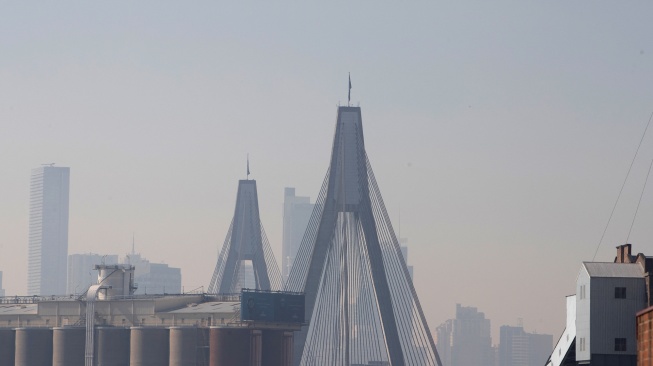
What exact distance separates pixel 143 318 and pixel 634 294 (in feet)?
279

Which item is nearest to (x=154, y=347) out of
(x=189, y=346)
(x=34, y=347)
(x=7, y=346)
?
(x=189, y=346)

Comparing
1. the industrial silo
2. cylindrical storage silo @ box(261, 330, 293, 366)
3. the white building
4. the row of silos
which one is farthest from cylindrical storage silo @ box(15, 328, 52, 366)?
the white building

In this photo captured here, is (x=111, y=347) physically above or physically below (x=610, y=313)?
below

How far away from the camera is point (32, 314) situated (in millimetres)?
181250

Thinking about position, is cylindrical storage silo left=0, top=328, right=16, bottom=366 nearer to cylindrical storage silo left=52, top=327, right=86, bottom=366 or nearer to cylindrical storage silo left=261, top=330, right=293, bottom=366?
cylindrical storage silo left=52, top=327, right=86, bottom=366

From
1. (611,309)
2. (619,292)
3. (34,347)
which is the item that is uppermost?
(619,292)

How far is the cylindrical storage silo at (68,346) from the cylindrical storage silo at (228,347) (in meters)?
14.3

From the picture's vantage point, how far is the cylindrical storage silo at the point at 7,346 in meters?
177

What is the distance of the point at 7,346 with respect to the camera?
178 m

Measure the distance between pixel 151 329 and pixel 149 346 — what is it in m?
1.80

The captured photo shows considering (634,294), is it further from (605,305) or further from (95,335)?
(95,335)

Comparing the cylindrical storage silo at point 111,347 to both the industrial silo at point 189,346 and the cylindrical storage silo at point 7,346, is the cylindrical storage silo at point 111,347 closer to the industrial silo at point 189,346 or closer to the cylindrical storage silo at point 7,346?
the industrial silo at point 189,346

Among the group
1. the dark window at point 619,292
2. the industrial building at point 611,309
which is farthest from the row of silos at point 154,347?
the dark window at point 619,292

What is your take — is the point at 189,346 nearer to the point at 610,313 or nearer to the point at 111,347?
the point at 111,347
